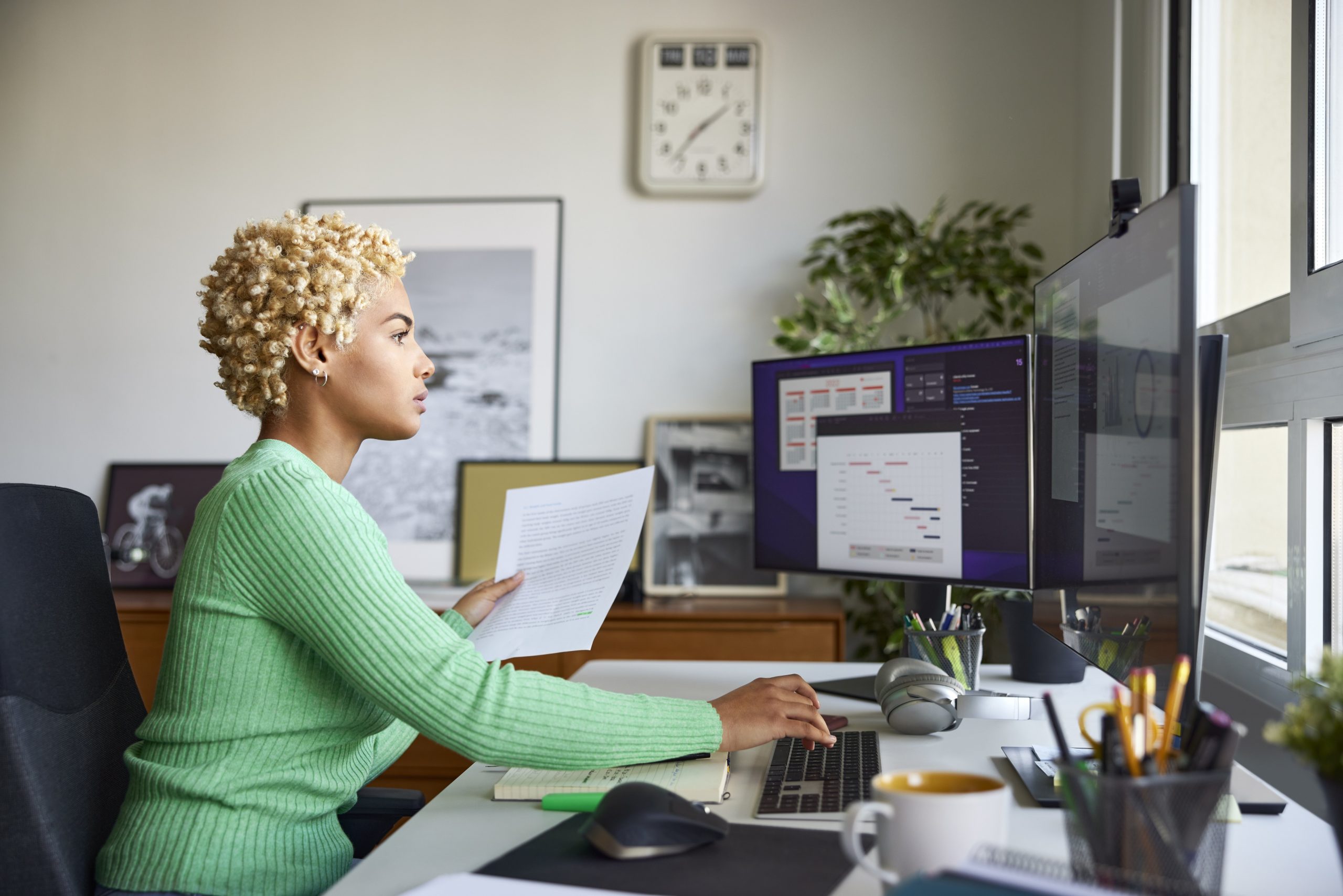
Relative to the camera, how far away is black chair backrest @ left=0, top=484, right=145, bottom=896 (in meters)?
0.94

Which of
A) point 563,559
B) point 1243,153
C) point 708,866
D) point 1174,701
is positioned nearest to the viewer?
point 1174,701

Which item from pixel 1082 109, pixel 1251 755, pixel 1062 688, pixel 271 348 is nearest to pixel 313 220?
pixel 271 348

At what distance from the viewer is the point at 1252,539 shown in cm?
172

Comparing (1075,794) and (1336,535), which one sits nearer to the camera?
(1075,794)

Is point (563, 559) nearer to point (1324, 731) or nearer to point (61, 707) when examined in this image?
point (61, 707)

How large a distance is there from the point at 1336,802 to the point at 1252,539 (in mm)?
1294

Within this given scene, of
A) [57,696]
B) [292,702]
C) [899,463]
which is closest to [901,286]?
[899,463]

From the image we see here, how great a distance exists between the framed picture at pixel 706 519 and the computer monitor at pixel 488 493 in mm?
158

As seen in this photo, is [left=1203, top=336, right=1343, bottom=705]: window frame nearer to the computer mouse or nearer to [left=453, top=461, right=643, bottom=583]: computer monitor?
the computer mouse

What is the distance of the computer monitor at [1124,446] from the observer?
29.5 inches

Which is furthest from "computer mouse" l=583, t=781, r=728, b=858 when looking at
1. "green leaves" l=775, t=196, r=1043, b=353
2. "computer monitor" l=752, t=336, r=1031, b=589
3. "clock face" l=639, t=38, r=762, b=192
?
"clock face" l=639, t=38, r=762, b=192

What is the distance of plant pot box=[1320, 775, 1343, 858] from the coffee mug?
0.60ft

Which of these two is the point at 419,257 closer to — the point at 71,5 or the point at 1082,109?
the point at 71,5

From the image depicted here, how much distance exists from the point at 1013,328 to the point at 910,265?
0.39m
